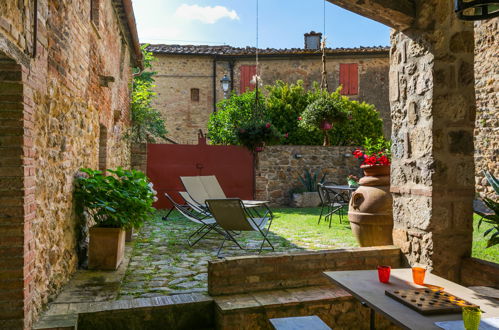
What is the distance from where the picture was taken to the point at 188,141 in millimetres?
16547

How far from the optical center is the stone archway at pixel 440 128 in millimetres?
3195

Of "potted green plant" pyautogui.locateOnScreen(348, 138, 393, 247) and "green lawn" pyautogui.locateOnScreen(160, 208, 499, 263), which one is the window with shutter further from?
"potted green plant" pyautogui.locateOnScreen(348, 138, 393, 247)

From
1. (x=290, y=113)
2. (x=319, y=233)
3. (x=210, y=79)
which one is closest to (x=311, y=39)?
(x=210, y=79)

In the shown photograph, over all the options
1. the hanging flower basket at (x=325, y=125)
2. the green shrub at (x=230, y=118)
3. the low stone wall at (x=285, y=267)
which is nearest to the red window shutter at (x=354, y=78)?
the green shrub at (x=230, y=118)

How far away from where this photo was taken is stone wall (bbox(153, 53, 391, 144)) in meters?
16.0

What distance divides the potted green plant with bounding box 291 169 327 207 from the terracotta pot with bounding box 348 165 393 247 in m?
5.45

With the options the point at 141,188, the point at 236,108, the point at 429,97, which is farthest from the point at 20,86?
the point at 236,108

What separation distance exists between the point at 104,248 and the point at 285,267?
5.82ft

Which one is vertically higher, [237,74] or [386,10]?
[237,74]

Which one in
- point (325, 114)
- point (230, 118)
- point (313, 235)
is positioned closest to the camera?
point (313, 235)

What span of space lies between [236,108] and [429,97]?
29.3 ft

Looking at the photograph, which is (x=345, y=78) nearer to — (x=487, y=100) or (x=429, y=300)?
(x=487, y=100)

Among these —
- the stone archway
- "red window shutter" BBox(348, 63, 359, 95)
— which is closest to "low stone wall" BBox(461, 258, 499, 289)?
the stone archway

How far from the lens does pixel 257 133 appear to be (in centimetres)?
951
